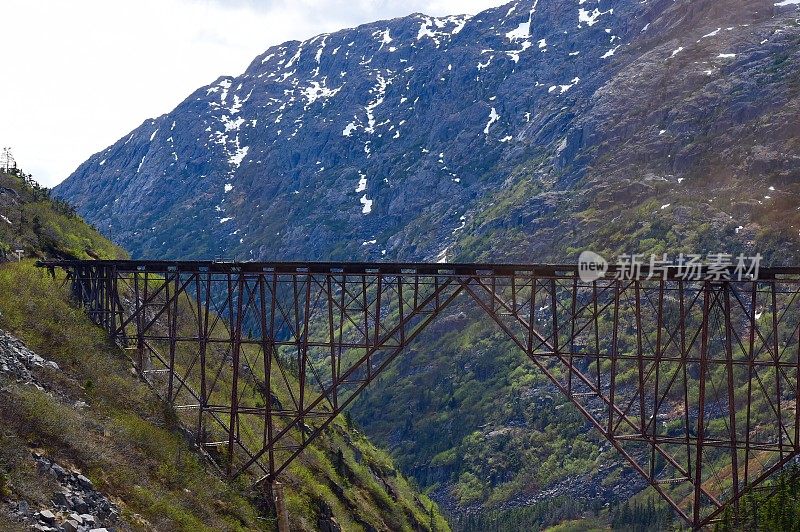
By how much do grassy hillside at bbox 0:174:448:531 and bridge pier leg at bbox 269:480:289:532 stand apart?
0.66 meters

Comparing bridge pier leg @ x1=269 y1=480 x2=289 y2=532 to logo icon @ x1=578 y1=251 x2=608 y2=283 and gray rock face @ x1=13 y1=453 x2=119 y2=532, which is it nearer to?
gray rock face @ x1=13 y1=453 x2=119 y2=532

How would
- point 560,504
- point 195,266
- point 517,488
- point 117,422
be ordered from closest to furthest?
point 117,422
point 195,266
point 560,504
point 517,488

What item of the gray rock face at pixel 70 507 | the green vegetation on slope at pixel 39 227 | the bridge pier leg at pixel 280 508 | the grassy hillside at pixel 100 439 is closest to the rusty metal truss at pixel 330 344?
the bridge pier leg at pixel 280 508

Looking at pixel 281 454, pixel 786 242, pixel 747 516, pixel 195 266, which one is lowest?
pixel 786 242

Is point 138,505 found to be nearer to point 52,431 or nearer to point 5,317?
point 52,431

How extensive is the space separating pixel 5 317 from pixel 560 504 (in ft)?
446

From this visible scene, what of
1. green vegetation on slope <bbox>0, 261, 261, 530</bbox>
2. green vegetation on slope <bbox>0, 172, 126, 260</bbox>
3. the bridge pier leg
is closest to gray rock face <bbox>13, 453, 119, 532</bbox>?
green vegetation on slope <bbox>0, 261, 261, 530</bbox>

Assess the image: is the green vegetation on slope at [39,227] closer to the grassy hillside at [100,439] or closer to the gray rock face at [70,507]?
the grassy hillside at [100,439]

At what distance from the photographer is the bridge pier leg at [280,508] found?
41.8m

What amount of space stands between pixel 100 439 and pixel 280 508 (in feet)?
34.6

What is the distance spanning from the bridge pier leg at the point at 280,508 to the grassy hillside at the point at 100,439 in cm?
66

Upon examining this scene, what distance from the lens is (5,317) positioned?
4141 cm

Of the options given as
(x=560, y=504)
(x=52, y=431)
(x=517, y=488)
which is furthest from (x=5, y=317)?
(x=517, y=488)

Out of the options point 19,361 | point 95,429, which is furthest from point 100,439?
point 19,361
